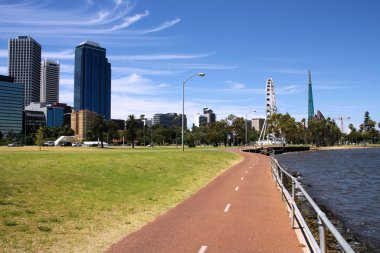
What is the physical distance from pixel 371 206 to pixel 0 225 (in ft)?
64.0

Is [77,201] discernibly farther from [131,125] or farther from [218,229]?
[131,125]

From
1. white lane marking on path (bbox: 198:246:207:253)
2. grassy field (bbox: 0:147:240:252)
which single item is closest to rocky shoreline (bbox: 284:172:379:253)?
white lane marking on path (bbox: 198:246:207:253)

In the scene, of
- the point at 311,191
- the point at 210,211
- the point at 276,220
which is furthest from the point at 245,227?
the point at 311,191

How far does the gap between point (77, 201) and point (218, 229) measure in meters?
6.36

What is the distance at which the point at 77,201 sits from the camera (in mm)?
15852

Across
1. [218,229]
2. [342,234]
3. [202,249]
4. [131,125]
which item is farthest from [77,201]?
[131,125]

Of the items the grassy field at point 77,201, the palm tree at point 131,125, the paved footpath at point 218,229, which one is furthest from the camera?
the palm tree at point 131,125

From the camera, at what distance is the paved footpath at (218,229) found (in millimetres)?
10156

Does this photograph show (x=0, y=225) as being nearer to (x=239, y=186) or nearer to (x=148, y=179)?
(x=148, y=179)

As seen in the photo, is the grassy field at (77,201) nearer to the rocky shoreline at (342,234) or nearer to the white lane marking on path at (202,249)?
the white lane marking on path at (202,249)

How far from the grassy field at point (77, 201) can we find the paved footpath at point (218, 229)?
726 millimetres

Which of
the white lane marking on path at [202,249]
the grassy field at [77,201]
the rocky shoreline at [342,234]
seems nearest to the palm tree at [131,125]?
the grassy field at [77,201]

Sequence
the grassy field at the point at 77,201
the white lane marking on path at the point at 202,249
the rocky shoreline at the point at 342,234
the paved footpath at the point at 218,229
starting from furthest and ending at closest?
the rocky shoreline at the point at 342,234
the grassy field at the point at 77,201
the paved footpath at the point at 218,229
the white lane marking on path at the point at 202,249

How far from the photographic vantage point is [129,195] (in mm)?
18656
